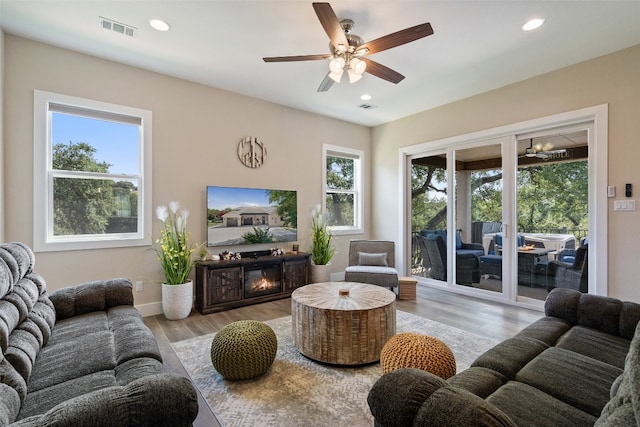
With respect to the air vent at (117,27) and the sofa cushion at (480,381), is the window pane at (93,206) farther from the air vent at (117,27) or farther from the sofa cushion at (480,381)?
the sofa cushion at (480,381)

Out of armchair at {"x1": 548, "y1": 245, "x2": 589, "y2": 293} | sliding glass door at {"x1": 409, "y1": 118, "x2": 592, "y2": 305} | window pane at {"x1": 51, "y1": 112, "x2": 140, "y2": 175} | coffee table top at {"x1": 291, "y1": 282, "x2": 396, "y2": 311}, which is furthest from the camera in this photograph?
sliding glass door at {"x1": 409, "y1": 118, "x2": 592, "y2": 305}

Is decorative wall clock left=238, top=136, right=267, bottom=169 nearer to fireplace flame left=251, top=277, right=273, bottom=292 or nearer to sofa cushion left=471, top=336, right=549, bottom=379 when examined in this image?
fireplace flame left=251, top=277, right=273, bottom=292

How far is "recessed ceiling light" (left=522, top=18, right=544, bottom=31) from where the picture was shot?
103 inches

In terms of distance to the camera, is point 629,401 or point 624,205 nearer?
point 629,401

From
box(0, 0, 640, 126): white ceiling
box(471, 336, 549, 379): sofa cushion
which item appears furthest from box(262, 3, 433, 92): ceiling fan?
box(471, 336, 549, 379): sofa cushion

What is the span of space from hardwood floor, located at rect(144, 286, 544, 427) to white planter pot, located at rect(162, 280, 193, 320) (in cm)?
8

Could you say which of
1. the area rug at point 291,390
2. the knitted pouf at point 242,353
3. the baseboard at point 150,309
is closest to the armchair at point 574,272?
the area rug at point 291,390

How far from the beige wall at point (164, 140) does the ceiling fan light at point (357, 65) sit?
2.29 m

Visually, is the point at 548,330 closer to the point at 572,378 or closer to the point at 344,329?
the point at 572,378

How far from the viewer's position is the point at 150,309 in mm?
3621

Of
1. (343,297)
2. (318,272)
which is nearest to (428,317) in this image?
(343,297)

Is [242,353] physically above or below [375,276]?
below

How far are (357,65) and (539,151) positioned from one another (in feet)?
9.81

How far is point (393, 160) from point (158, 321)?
4.49 meters
